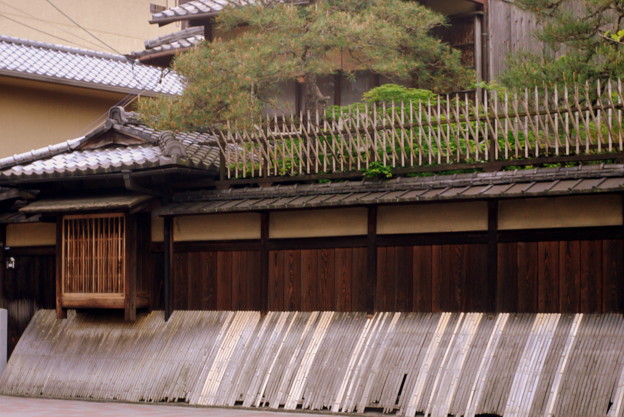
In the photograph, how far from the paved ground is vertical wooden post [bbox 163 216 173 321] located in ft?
6.77

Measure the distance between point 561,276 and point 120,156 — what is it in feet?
27.5

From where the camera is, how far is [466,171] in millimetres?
15070

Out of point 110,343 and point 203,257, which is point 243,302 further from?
point 110,343

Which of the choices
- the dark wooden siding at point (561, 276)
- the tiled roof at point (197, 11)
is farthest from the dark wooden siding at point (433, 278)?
the tiled roof at point (197, 11)

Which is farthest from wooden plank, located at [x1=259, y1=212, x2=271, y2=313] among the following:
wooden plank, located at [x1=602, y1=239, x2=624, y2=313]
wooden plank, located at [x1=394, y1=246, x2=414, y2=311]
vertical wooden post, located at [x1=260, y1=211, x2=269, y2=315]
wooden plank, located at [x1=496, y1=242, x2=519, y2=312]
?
wooden plank, located at [x1=602, y1=239, x2=624, y2=313]

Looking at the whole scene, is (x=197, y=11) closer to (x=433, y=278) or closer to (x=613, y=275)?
(x=433, y=278)

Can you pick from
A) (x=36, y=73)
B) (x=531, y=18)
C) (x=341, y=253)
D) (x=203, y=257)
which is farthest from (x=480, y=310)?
(x=36, y=73)

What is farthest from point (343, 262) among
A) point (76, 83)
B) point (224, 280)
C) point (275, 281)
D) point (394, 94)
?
point (76, 83)

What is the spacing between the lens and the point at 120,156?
1812 cm

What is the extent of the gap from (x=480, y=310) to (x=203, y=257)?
5414 mm

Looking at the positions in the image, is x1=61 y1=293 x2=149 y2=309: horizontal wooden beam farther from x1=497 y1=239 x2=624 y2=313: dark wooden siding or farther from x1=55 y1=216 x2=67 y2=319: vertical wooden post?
x1=497 y1=239 x2=624 y2=313: dark wooden siding

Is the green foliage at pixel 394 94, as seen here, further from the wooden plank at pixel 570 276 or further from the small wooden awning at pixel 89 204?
the wooden plank at pixel 570 276

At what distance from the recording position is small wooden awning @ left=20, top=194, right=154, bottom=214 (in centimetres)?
1767

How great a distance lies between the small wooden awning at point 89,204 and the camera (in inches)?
696
